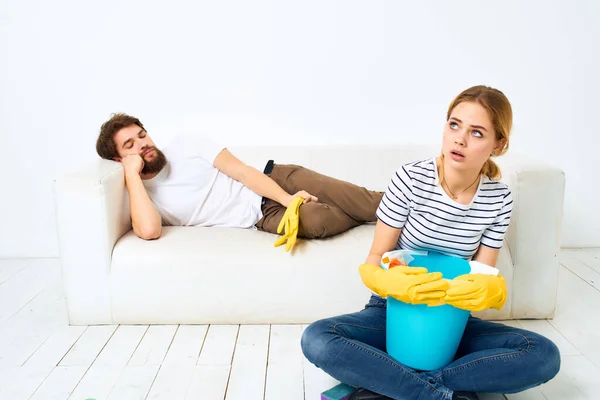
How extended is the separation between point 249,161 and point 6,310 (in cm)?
114

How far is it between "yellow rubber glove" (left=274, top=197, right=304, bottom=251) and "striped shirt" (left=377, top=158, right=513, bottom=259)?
43 centimetres

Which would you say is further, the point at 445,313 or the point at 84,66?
the point at 84,66

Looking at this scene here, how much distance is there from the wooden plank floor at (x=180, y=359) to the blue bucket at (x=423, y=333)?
0.88 feet

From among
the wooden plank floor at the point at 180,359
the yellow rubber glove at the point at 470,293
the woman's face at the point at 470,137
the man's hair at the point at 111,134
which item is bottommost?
the wooden plank floor at the point at 180,359

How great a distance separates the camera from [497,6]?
2771 millimetres

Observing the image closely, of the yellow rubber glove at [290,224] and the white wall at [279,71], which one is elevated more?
the white wall at [279,71]

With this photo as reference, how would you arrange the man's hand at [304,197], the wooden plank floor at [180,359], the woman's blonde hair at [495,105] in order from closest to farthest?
1. the woman's blonde hair at [495,105]
2. the wooden plank floor at [180,359]
3. the man's hand at [304,197]

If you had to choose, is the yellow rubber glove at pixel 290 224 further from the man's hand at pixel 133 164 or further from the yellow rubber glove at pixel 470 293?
the yellow rubber glove at pixel 470 293

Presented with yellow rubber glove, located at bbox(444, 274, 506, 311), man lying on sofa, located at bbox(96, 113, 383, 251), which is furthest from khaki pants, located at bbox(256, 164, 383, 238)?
Answer: yellow rubber glove, located at bbox(444, 274, 506, 311)

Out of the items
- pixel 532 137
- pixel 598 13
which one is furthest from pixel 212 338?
pixel 598 13

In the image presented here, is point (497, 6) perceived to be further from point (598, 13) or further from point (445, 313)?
point (445, 313)

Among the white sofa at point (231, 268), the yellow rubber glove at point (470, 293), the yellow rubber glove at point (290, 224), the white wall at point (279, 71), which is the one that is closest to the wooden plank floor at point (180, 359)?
the white sofa at point (231, 268)

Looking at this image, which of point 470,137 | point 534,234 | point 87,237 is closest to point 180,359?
point 87,237

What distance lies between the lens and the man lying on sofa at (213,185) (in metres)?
2.21
